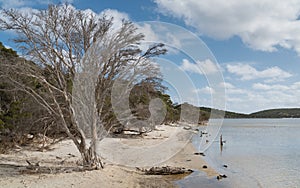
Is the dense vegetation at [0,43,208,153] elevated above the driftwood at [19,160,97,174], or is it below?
above

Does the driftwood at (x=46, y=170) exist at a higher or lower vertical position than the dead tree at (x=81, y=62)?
lower

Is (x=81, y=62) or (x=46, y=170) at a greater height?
(x=81, y=62)

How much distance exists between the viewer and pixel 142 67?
13.4 metres

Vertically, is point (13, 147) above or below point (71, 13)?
below

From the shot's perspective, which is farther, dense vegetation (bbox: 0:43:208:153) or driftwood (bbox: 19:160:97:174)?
dense vegetation (bbox: 0:43:208:153)

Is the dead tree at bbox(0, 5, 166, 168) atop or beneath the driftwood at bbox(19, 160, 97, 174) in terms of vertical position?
atop

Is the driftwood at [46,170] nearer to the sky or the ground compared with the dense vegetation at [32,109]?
nearer to the ground

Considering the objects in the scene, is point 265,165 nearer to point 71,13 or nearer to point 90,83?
point 90,83

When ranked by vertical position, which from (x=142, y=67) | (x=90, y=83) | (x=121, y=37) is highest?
(x=121, y=37)

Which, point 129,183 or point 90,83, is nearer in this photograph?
point 129,183

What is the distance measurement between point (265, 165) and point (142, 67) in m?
11.6

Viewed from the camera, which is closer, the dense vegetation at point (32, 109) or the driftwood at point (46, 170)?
the driftwood at point (46, 170)

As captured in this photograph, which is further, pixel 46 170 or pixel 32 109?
pixel 32 109

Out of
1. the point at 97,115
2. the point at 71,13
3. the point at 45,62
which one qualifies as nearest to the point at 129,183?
the point at 97,115
